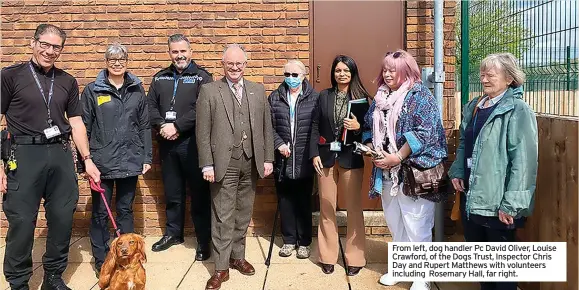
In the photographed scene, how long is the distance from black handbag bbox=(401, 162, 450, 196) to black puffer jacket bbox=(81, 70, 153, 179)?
8.16 feet

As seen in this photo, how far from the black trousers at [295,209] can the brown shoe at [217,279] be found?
94 cm

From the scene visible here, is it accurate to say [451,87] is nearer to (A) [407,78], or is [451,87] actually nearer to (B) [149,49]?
(A) [407,78]

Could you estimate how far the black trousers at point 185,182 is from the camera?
497 cm

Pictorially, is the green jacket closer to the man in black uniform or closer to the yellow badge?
the man in black uniform

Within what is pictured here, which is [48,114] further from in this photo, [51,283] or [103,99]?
[51,283]

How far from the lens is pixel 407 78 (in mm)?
3979

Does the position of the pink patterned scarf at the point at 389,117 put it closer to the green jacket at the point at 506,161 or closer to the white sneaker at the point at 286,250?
the green jacket at the point at 506,161

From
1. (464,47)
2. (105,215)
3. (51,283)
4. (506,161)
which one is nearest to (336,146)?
(506,161)

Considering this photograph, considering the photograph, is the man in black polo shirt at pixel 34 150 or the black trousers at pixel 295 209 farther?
the black trousers at pixel 295 209

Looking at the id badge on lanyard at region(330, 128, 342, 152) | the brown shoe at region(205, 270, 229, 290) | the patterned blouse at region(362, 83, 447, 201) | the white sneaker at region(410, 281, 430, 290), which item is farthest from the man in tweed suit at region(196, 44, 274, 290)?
the white sneaker at region(410, 281, 430, 290)

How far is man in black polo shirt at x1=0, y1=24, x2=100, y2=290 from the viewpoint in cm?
375

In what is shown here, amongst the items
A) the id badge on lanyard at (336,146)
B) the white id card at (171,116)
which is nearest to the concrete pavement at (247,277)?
the id badge on lanyard at (336,146)

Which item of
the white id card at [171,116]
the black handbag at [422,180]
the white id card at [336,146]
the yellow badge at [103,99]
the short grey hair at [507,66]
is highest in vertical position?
the short grey hair at [507,66]

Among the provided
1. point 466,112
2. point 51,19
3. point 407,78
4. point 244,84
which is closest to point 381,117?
point 407,78
